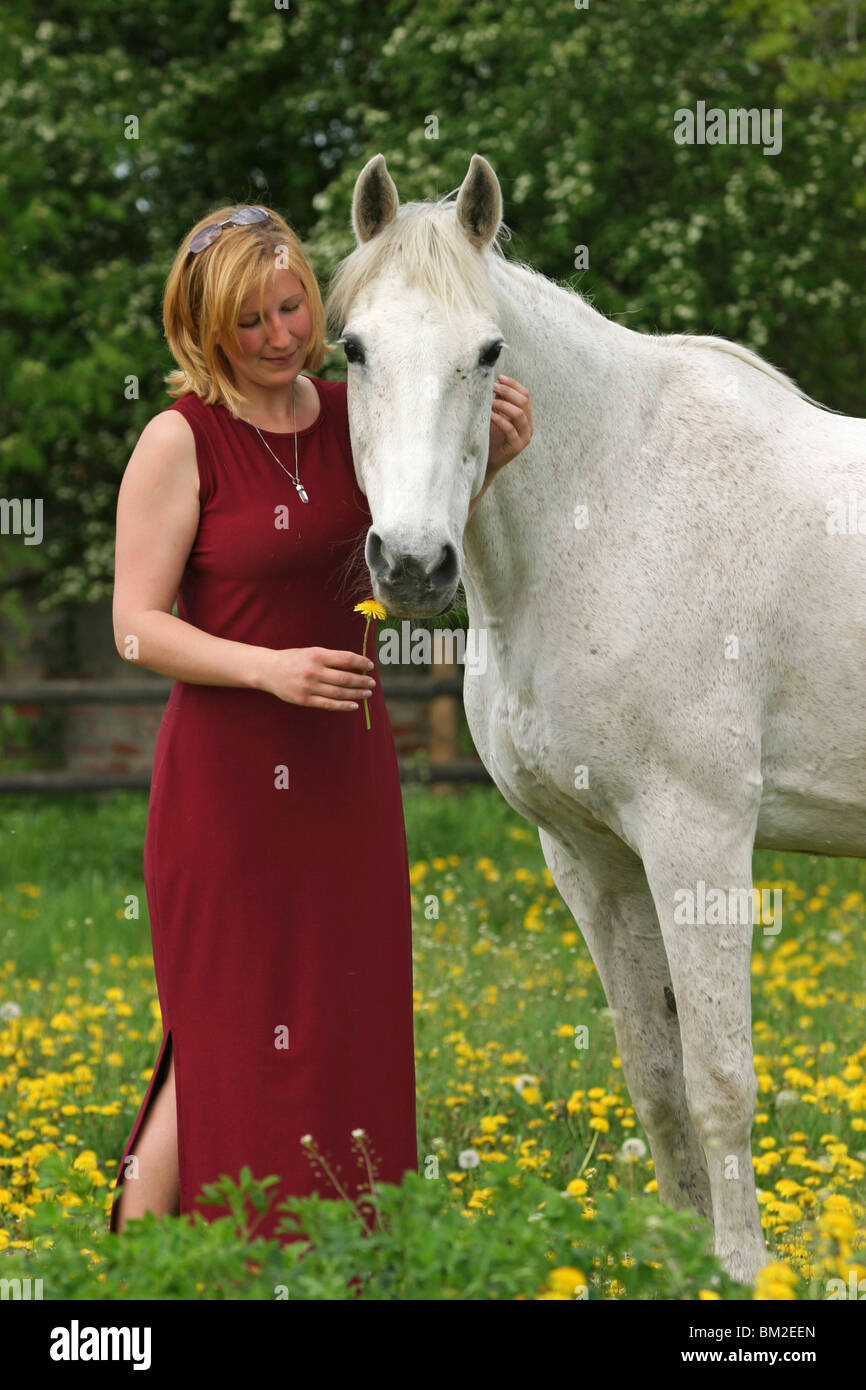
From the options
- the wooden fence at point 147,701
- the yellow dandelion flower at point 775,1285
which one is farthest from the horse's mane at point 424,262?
the wooden fence at point 147,701

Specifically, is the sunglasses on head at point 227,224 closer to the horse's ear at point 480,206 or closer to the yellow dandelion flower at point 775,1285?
the horse's ear at point 480,206

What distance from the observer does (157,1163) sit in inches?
116

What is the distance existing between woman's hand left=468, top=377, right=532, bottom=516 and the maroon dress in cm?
28

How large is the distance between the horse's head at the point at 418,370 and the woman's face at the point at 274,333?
68mm

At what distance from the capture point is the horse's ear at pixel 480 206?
110 inches

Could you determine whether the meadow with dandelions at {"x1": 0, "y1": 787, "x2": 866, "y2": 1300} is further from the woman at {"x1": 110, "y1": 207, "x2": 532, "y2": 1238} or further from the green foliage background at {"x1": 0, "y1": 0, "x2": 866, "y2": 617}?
the green foliage background at {"x1": 0, "y1": 0, "x2": 866, "y2": 617}

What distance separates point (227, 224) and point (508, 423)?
0.66m

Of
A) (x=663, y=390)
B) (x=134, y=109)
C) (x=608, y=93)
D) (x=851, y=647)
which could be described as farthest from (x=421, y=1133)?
(x=134, y=109)

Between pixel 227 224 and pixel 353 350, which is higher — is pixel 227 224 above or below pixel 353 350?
above

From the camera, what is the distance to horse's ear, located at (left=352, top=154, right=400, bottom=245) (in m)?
2.81

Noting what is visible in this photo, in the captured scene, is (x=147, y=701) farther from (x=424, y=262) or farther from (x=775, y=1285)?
(x=775, y=1285)

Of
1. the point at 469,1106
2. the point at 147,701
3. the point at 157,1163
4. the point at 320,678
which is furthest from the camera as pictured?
the point at 147,701

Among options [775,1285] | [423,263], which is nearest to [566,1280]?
[775,1285]
